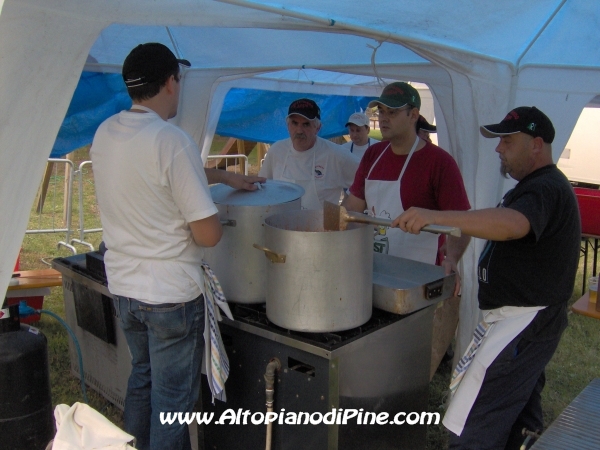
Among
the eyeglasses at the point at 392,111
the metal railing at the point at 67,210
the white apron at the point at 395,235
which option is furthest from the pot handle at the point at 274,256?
the metal railing at the point at 67,210

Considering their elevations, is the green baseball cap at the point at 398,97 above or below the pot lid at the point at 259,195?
above

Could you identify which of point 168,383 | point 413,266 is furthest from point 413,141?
point 168,383

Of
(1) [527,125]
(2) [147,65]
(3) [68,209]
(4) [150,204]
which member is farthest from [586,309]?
(3) [68,209]

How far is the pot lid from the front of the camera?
2.02 meters

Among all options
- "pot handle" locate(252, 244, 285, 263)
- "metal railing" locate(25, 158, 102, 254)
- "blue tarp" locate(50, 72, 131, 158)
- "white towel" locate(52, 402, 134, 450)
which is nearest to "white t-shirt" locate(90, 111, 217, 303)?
"pot handle" locate(252, 244, 285, 263)

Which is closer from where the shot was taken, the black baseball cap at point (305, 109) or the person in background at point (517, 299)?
the person in background at point (517, 299)

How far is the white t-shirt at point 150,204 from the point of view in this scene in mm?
1651

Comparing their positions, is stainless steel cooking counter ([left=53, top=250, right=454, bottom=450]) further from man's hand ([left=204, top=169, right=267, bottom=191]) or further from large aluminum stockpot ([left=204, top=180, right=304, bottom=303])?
man's hand ([left=204, top=169, right=267, bottom=191])

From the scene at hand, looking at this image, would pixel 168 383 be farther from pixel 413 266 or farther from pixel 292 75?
pixel 292 75

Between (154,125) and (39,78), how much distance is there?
33cm

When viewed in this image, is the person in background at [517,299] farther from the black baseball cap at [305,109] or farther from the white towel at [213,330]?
the black baseball cap at [305,109]

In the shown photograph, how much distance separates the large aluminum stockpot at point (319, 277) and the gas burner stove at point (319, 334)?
0.05 meters

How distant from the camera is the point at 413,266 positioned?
2.19 m

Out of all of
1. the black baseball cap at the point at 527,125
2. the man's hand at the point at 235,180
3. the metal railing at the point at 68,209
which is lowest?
the metal railing at the point at 68,209
